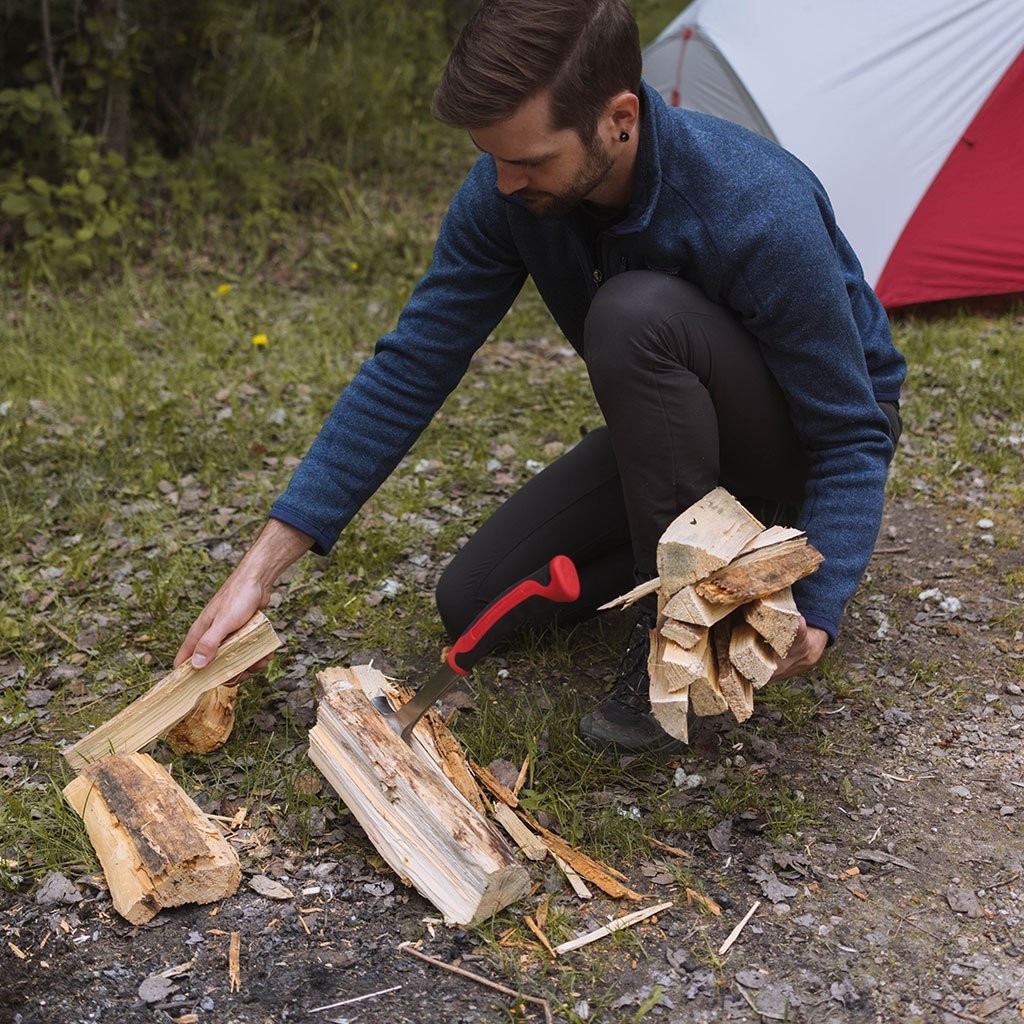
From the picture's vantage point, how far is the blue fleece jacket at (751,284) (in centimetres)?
224

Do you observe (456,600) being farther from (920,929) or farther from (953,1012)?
(953,1012)

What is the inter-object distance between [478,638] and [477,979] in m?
0.60

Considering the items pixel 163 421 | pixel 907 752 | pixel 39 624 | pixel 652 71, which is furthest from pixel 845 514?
pixel 652 71

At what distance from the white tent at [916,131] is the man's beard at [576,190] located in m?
3.08

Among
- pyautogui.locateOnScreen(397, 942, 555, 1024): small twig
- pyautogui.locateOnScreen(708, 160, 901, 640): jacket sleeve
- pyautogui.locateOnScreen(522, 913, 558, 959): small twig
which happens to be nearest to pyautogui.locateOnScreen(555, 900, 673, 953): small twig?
pyautogui.locateOnScreen(522, 913, 558, 959): small twig

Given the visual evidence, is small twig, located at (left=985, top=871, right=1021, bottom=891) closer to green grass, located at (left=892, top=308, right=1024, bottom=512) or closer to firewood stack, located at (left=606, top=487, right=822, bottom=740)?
firewood stack, located at (left=606, top=487, right=822, bottom=740)

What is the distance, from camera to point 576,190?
2.25 meters

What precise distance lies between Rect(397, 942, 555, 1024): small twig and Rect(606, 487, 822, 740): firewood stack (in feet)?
1.77

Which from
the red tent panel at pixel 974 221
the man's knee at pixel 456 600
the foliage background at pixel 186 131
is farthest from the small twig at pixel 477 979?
the foliage background at pixel 186 131

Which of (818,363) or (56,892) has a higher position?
(56,892)

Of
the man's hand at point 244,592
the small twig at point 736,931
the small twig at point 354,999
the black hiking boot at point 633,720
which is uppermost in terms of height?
the man's hand at point 244,592

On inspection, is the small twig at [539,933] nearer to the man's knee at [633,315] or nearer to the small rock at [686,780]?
the small rock at [686,780]

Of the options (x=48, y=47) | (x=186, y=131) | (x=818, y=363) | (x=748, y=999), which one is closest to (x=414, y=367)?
(x=818, y=363)

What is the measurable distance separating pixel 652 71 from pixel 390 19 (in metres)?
2.39
